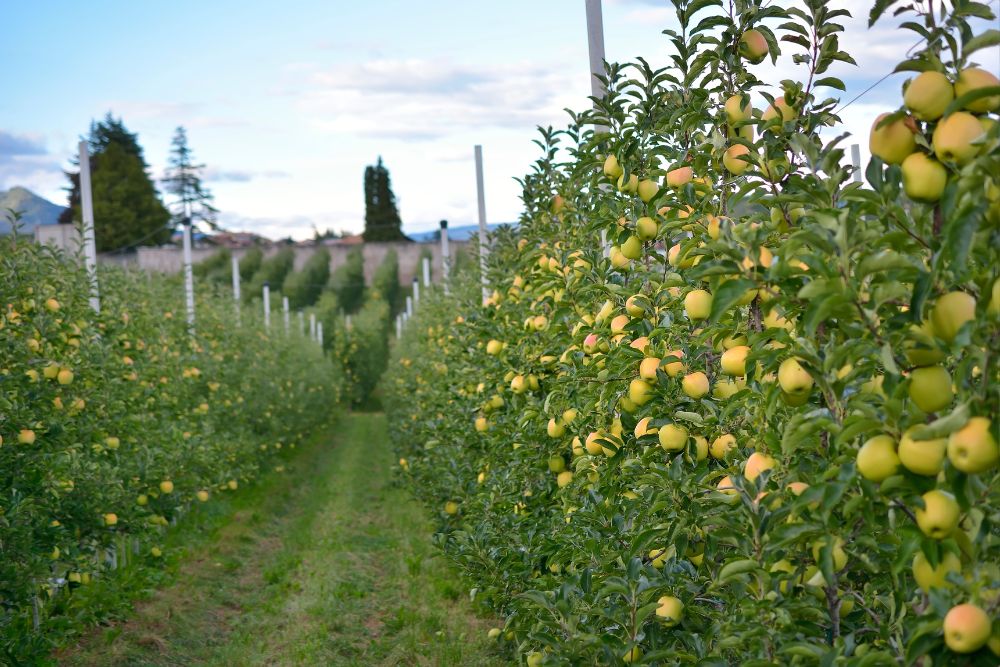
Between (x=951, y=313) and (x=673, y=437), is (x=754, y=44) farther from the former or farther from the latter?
(x=951, y=313)

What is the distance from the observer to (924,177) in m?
1.40

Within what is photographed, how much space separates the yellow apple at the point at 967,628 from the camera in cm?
126

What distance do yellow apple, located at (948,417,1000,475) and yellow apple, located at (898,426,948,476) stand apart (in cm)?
6

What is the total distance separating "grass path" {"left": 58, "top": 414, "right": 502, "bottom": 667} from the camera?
5.45 meters

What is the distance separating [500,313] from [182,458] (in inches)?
147

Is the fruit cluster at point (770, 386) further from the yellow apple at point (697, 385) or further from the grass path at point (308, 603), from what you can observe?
the grass path at point (308, 603)

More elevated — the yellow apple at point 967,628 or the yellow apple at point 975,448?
the yellow apple at point 975,448

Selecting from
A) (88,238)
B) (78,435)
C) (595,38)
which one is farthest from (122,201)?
(595,38)

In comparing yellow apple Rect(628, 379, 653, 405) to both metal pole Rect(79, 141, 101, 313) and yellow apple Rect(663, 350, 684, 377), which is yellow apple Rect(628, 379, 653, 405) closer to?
yellow apple Rect(663, 350, 684, 377)

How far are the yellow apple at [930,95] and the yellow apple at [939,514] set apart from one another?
2.02 feet

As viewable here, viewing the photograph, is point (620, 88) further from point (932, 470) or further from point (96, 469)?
point (96, 469)

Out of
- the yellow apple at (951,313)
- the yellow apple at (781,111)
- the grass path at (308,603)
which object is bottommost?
the grass path at (308,603)

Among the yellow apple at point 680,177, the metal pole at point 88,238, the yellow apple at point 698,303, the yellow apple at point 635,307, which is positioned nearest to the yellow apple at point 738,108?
the yellow apple at point 680,177

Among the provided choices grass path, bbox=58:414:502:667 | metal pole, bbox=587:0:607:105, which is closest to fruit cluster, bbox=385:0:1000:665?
metal pole, bbox=587:0:607:105
